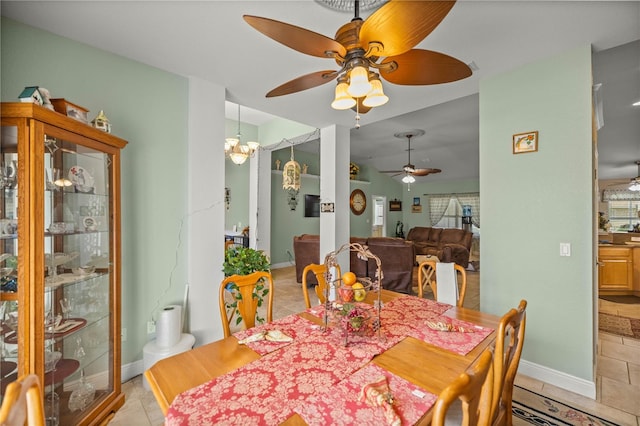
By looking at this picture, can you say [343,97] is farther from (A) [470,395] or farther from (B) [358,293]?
(A) [470,395]

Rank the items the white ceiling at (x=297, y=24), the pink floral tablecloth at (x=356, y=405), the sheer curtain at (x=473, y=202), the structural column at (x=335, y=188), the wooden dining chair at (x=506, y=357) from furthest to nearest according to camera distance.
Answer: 1. the sheer curtain at (x=473, y=202)
2. the structural column at (x=335, y=188)
3. the white ceiling at (x=297, y=24)
4. the wooden dining chair at (x=506, y=357)
5. the pink floral tablecloth at (x=356, y=405)

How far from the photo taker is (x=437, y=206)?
9.54 metres

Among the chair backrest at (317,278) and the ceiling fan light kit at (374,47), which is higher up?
the ceiling fan light kit at (374,47)

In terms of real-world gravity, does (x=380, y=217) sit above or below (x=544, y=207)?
below

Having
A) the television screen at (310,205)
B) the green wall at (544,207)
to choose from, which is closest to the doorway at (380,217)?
the television screen at (310,205)

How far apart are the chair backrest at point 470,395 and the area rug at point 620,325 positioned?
142 inches

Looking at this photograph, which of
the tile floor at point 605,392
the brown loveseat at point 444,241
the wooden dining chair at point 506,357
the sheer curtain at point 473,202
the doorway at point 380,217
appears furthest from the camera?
the doorway at point 380,217

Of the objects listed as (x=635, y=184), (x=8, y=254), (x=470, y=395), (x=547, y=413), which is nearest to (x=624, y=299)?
(x=547, y=413)

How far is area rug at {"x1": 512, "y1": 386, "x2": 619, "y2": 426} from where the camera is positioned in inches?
71.4

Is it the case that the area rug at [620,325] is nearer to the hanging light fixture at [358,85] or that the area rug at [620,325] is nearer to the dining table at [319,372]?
the dining table at [319,372]

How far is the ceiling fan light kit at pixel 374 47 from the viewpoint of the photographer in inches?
43.8

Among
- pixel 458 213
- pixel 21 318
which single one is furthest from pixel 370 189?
pixel 21 318

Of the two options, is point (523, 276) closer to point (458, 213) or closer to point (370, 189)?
point (370, 189)

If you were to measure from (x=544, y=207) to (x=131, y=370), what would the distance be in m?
3.70
